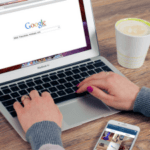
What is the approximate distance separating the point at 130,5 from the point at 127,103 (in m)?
0.79

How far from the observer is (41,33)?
2.66 ft

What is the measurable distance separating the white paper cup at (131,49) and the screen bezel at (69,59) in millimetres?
95

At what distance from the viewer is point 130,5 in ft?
4.22

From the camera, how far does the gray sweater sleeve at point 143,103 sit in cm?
66

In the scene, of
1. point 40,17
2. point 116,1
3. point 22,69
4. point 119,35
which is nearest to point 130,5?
point 116,1

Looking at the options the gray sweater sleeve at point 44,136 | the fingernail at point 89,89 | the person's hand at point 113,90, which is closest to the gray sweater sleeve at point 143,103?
the person's hand at point 113,90

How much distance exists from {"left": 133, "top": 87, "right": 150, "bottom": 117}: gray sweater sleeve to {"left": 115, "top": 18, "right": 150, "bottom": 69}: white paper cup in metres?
0.19

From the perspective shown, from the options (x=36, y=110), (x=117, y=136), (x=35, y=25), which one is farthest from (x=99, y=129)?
(x=35, y=25)

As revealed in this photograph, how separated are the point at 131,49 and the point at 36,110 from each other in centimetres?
41

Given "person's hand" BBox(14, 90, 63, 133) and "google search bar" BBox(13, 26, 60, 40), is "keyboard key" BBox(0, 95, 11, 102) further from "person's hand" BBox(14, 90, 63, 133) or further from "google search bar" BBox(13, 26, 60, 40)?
"google search bar" BBox(13, 26, 60, 40)

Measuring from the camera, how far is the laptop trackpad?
67 cm

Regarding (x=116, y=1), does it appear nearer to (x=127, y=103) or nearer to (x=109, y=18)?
(x=109, y=18)

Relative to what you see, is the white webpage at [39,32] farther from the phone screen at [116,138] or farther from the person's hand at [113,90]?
the phone screen at [116,138]

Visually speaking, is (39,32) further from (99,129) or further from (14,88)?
(99,129)
